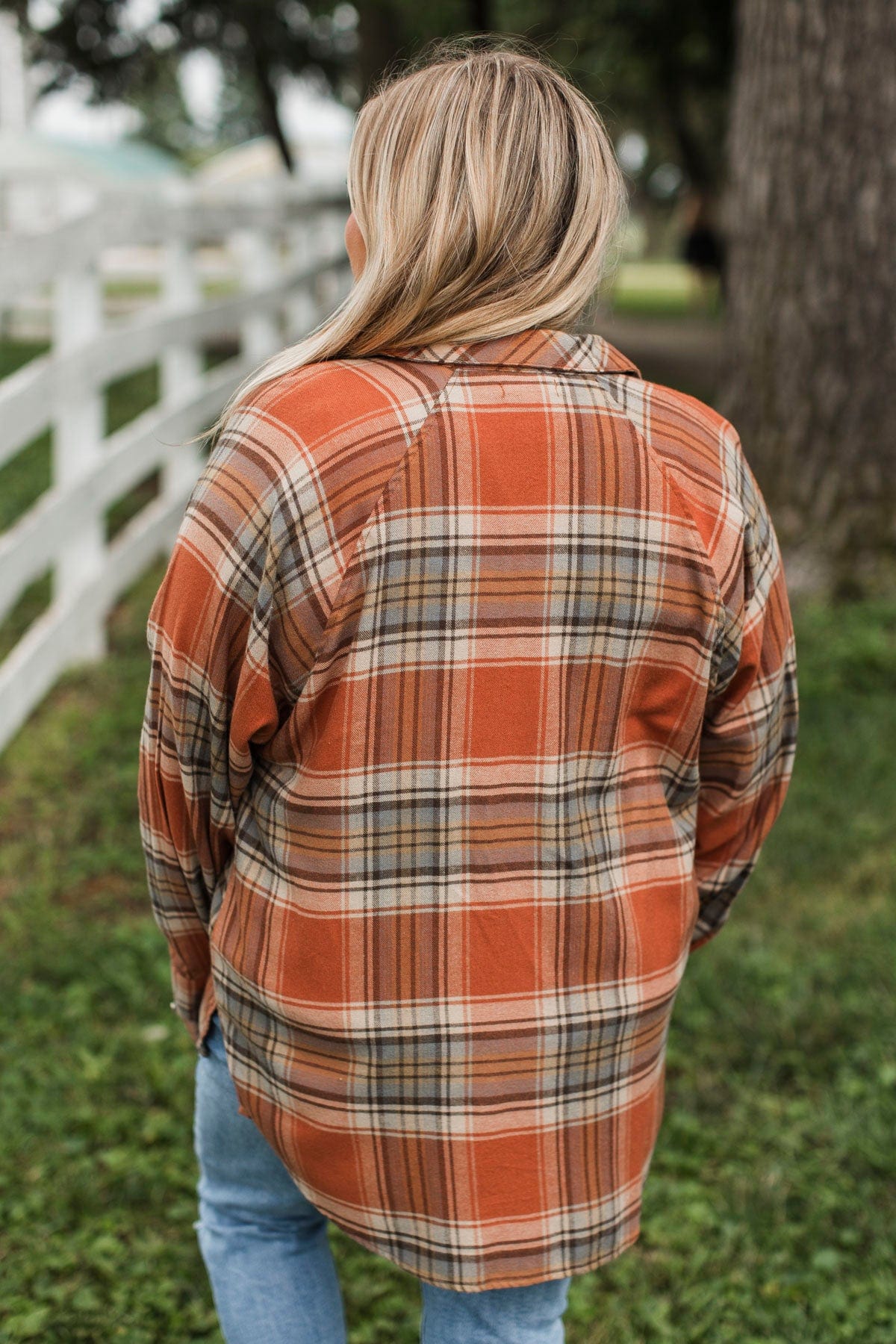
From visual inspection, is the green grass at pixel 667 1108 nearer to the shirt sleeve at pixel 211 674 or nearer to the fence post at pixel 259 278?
the shirt sleeve at pixel 211 674

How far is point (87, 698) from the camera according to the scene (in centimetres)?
500

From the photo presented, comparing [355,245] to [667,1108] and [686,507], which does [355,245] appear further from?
[667,1108]

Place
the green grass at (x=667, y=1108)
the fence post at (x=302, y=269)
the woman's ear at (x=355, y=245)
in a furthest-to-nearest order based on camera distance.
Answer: the fence post at (x=302, y=269), the green grass at (x=667, y=1108), the woman's ear at (x=355, y=245)

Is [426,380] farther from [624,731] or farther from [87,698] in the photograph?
[87,698]

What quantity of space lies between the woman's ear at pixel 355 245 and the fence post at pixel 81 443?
11.5 feet

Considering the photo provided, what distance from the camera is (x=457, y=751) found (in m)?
1.51

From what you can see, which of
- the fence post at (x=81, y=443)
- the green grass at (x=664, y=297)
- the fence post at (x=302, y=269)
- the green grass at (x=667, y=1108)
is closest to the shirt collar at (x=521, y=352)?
the green grass at (x=667, y=1108)

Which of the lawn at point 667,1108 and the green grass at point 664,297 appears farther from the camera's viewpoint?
the green grass at point 664,297

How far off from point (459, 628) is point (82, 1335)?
169 cm

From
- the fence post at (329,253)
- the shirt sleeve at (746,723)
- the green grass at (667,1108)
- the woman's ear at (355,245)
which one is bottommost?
the green grass at (667,1108)

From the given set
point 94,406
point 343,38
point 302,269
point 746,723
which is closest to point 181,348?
point 94,406

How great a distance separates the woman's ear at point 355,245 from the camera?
1.58 m

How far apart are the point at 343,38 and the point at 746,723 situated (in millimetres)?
17233

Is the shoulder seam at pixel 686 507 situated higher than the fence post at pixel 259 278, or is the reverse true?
the shoulder seam at pixel 686 507
